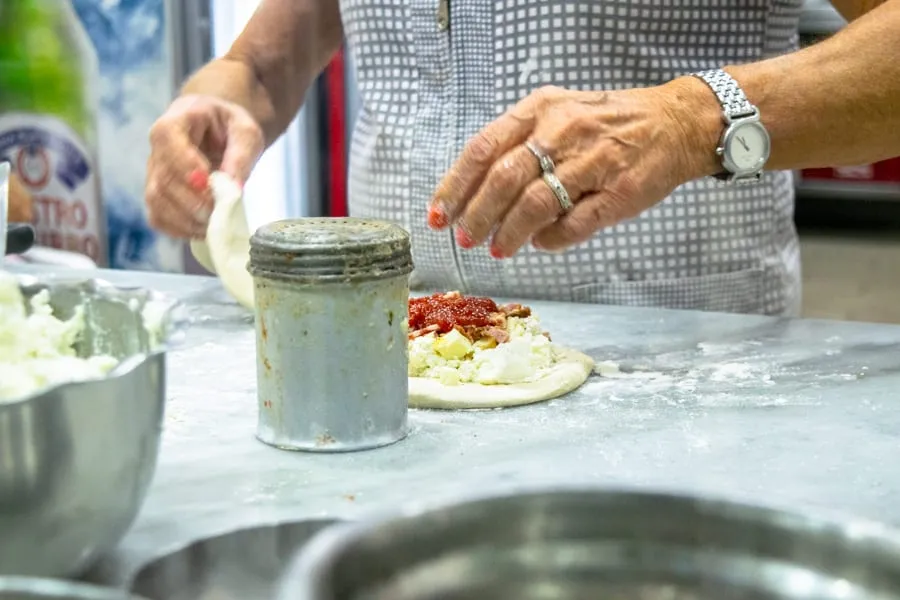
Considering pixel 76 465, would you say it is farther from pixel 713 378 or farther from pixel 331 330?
pixel 713 378

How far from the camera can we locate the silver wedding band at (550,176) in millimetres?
1366

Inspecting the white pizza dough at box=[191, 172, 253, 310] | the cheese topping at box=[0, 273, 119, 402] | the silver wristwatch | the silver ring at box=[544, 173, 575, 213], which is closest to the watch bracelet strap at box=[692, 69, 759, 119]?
the silver wristwatch

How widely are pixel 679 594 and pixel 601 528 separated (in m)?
0.05

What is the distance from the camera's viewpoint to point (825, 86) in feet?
4.75

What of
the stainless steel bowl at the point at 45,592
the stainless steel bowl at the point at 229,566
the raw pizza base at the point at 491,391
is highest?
the stainless steel bowl at the point at 45,592

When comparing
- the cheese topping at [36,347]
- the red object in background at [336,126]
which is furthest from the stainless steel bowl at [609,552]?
the red object in background at [336,126]

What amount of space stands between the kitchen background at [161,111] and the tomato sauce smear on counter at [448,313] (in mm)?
742

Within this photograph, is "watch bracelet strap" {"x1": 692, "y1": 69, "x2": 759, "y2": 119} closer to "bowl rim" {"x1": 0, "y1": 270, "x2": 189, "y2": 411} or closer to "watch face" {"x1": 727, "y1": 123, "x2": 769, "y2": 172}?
"watch face" {"x1": 727, "y1": 123, "x2": 769, "y2": 172}

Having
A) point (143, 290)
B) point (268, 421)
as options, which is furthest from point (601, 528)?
point (268, 421)

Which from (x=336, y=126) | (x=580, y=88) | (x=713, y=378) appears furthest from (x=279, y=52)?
(x=336, y=126)

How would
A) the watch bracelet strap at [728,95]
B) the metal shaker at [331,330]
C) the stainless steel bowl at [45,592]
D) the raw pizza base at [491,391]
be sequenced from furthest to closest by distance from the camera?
1. the watch bracelet strap at [728,95]
2. the raw pizza base at [491,391]
3. the metal shaker at [331,330]
4. the stainless steel bowl at [45,592]

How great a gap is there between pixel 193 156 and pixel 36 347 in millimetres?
854

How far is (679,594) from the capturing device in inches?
23.4

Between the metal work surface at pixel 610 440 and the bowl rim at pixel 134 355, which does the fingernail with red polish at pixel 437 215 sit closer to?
the metal work surface at pixel 610 440
